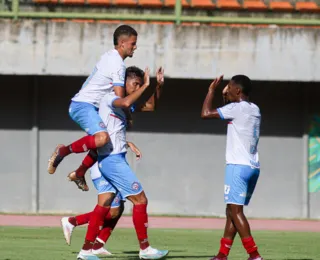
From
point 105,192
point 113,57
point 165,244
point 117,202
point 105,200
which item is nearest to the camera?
point 113,57

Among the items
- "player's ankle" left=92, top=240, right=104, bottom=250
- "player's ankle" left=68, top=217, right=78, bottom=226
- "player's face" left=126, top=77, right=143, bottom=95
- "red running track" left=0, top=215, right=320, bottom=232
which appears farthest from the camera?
"red running track" left=0, top=215, right=320, bottom=232

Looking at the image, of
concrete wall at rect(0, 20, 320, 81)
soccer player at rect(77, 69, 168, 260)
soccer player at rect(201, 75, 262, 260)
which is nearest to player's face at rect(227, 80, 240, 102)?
soccer player at rect(201, 75, 262, 260)

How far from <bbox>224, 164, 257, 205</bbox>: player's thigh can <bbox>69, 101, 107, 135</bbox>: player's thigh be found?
1.29 m

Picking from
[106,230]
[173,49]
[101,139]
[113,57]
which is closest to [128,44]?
[113,57]

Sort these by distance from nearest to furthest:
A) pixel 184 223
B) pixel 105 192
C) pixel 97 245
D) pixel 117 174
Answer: pixel 117 174
pixel 105 192
pixel 97 245
pixel 184 223

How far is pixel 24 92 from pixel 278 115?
5.21 m

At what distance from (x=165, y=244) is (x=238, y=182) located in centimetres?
344

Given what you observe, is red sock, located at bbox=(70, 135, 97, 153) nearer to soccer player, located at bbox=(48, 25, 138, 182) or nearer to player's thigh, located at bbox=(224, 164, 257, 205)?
soccer player, located at bbox=(48, 25, 138, 182)

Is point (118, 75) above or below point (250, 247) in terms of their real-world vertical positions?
above

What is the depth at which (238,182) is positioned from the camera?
970cm

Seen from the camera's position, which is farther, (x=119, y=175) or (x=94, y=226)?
(x=94, y=226)

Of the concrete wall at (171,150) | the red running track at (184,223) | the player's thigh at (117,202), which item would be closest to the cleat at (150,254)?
the player's thigh at (117,202)

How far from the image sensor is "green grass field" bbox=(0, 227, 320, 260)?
1088cm

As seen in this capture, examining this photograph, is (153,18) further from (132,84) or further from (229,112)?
(229,112)
